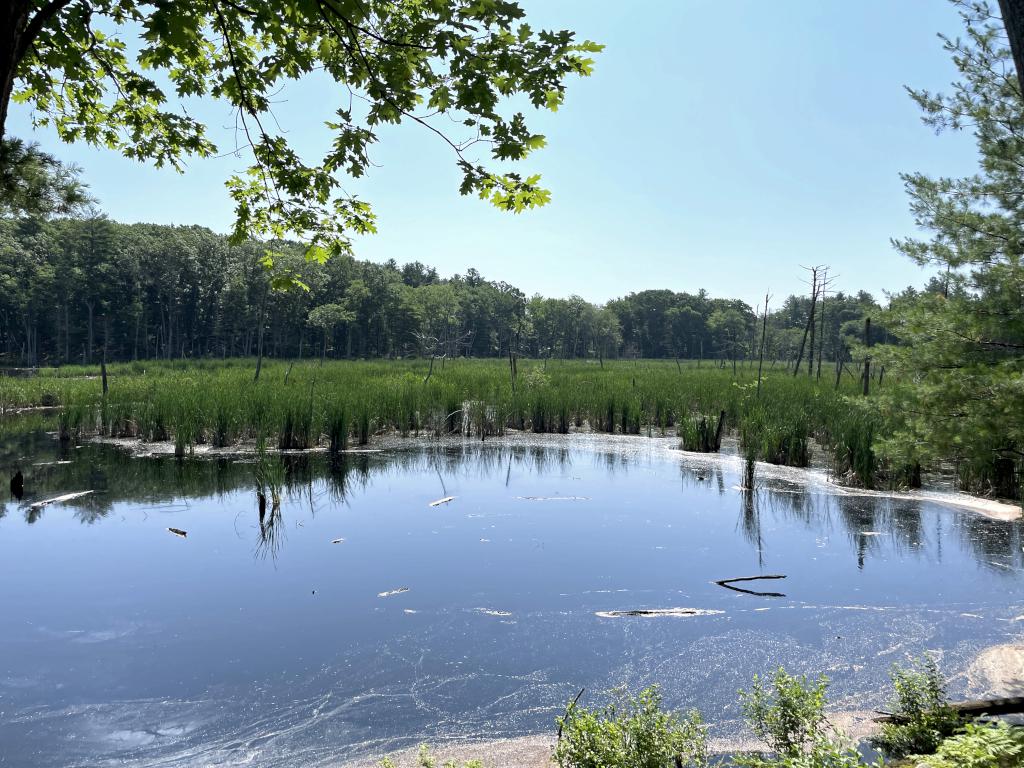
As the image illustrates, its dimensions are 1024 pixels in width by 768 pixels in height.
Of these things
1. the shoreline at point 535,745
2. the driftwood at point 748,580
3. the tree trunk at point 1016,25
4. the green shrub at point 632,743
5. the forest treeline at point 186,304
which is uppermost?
the forest treeline at point 186,304

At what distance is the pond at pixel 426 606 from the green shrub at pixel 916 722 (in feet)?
1.72

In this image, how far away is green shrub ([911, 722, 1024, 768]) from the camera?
2014mm

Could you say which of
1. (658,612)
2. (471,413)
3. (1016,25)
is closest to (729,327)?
(471,413)

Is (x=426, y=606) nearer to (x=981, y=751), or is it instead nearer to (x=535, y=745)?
(x=535, y=745)

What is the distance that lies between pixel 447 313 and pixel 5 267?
1298 inches

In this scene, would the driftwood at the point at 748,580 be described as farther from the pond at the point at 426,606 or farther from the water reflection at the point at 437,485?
the water reflection at the point at 437,485

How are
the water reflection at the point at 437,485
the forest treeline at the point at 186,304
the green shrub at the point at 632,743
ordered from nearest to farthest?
the green shrub at the point at 632,743 < the water reflection at the point at 437,485 < the forest treeline at the point at 186,304

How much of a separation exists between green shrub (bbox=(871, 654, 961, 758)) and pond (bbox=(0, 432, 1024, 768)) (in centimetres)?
52

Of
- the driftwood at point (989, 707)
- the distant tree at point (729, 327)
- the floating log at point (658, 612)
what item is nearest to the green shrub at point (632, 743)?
Result: the driftwood at point (989, 707)

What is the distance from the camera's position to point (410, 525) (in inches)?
285

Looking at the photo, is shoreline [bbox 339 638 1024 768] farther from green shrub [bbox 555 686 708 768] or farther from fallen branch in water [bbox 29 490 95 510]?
fallen branch in water [bbox 29 490 95 510]

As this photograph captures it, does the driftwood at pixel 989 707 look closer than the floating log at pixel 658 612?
Yes

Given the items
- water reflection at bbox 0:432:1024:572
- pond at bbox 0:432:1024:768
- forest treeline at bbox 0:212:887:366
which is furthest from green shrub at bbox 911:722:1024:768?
forest treeline at bbox 0:212:887:366

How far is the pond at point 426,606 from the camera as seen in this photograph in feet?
11.3
